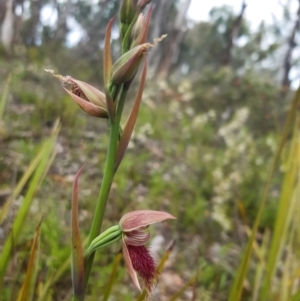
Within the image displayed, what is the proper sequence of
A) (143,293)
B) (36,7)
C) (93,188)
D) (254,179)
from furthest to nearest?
(36,7) < (254,179) < (93,188) < (143,293)

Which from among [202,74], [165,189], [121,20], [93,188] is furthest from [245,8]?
[121,20]

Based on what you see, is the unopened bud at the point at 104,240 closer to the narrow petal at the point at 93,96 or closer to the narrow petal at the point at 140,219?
the narrow petal at the point at 140,219

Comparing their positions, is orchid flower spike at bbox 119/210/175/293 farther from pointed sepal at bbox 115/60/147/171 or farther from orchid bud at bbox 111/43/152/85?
orchid bud at bbox 111/43/152/85

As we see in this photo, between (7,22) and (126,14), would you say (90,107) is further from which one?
(7,22)

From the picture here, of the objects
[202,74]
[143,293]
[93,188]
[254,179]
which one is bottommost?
[143,293]

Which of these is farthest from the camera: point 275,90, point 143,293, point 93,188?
point 275,90

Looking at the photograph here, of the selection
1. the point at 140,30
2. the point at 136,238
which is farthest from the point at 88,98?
the point at 136,238

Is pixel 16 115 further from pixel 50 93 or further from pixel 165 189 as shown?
pixel 165 189
